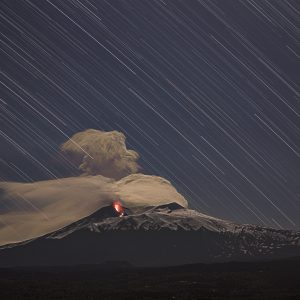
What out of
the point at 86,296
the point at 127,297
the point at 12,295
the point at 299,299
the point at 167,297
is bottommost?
the point at 12,295

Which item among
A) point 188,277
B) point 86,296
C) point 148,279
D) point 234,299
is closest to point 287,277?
point 188,277

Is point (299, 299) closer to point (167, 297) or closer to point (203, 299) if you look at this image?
point (203, 299)

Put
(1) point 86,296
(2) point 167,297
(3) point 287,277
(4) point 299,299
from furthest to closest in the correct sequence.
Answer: (3) point 287,277 → (1) point 86,296 → (2) point 167,297 → (4) point 299,299

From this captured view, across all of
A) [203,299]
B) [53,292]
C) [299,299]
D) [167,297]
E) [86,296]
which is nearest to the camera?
[299,299]

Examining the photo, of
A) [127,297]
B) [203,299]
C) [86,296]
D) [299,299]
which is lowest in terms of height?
[86,296]

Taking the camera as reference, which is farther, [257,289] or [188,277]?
[188,277]

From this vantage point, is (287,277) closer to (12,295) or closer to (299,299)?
(299,299)

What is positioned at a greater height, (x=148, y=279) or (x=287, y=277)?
(x=287, y=277)

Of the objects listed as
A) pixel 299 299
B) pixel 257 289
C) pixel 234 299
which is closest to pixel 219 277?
pixel 257 289

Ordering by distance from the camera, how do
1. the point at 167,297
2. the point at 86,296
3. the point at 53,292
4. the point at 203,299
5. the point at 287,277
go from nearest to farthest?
the point at 203,299 < the point at 167,297 < the point at 86,296 < the point at 53,292 < the point at 287,277
